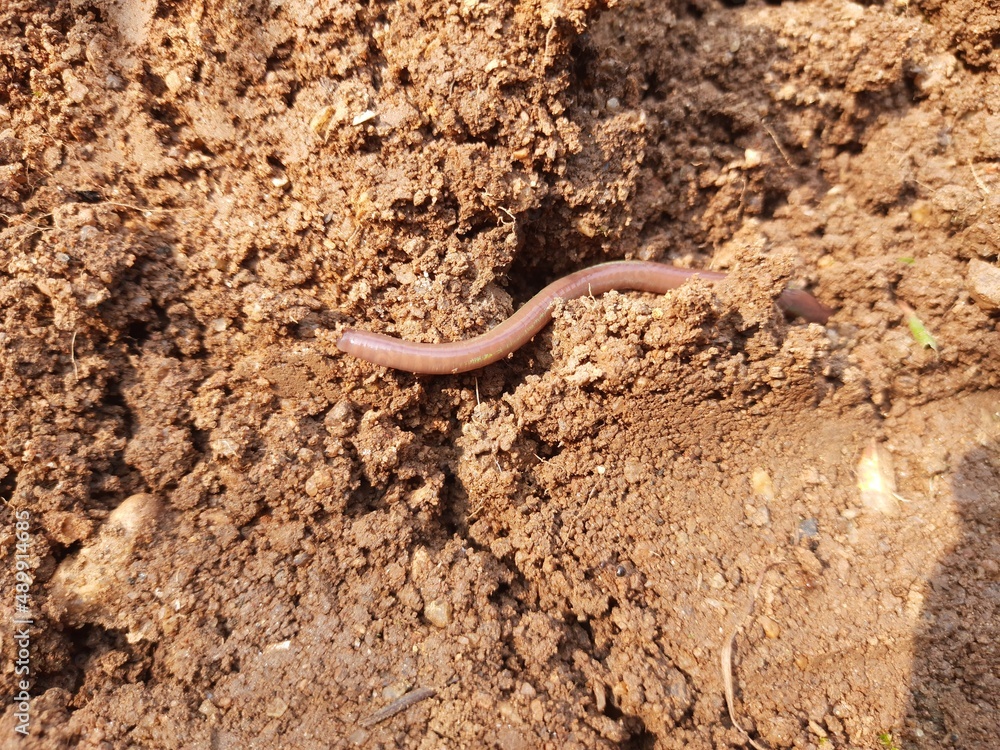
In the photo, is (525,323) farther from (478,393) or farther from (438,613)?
(438,613)

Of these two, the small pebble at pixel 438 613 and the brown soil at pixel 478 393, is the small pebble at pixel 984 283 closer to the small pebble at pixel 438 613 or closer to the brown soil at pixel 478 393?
the brown soil at pixel 478 393

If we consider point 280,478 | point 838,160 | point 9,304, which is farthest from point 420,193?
point 838,160

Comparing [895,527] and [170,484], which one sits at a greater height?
[170,484]

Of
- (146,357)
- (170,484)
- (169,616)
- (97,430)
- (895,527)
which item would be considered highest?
(146,357)

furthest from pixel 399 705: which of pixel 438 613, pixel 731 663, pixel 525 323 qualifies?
pixel 525 323

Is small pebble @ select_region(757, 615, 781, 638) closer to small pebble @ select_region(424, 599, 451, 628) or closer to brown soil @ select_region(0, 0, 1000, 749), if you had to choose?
brown soil @ select_region(0, 0, 1000, 749)

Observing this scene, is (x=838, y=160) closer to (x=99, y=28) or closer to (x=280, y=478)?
(x=280, y=478)

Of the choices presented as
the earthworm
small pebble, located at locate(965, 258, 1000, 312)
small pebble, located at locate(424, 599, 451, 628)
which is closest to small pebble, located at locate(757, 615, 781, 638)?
small pebble, located at locate(424, 599, 451, 628)

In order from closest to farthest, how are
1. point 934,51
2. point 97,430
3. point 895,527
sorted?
point 97,430 → point 895,527 → point 934,51
